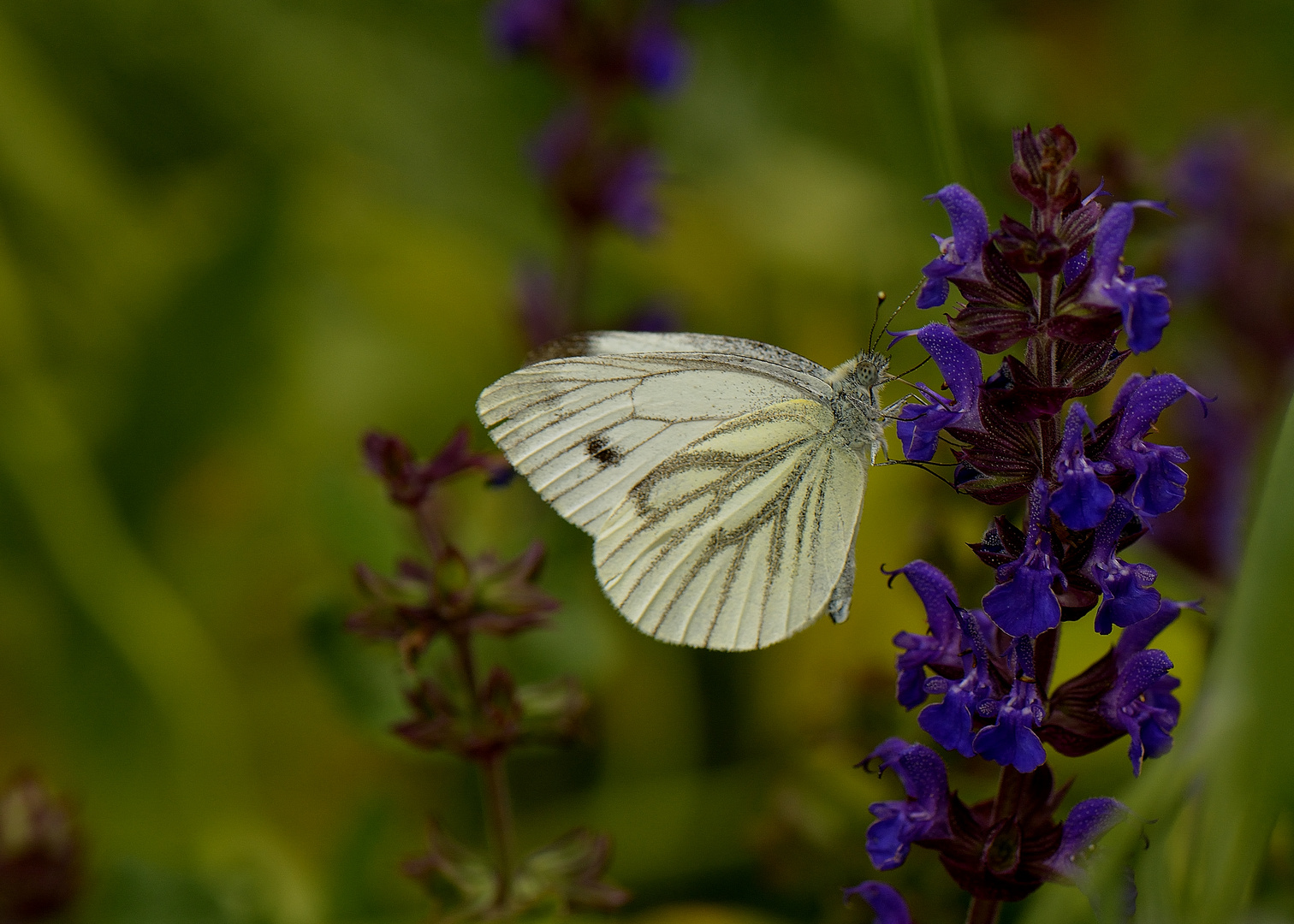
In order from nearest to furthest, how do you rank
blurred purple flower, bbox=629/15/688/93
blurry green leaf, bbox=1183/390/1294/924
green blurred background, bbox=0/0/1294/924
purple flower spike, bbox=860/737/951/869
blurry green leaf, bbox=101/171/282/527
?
blurry green leaf, bbox=1183/390/1294/924, purple flower spike, bbox=860/737/951/869, green blurred background, bbox=0/0/1294/924, blurred purple flower, bbox=629/15/688/93, blurry green leaf, bbox=101/171/282/527

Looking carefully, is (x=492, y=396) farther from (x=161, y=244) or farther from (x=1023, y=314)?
(x=161, y=244)

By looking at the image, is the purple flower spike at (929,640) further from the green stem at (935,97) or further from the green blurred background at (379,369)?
the green stem at (935,97)

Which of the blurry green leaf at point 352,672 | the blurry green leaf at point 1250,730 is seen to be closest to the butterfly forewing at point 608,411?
the blurry green leaf at point 352,672

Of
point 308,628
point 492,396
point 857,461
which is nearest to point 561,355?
point 492,396

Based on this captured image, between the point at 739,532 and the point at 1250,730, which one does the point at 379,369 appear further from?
the point at 1250,730

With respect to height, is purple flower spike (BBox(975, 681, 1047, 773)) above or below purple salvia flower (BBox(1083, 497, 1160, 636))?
below

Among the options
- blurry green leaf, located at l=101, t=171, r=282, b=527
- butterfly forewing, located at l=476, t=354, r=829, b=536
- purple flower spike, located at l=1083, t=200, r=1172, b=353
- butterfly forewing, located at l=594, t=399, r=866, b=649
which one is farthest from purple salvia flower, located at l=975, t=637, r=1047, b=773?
blurry green leaf, located at l=101, t=171, r=282, b=527

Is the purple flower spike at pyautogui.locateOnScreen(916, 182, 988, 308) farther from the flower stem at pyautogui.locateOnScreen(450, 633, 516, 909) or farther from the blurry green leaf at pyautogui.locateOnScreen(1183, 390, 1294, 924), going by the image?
the flower stem at pyautogui.locateOnScreen(450, 633, 516, 909)
